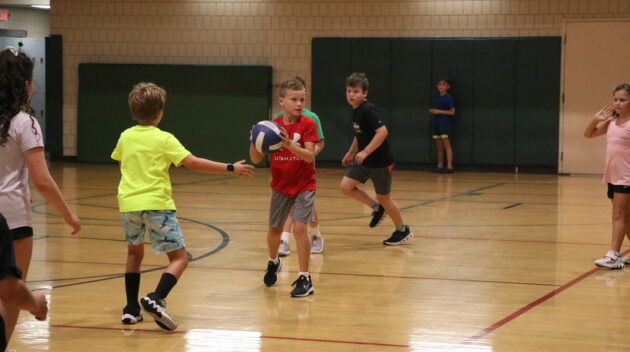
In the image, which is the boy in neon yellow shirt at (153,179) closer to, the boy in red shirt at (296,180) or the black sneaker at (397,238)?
the boy in red shirt at (296,180)

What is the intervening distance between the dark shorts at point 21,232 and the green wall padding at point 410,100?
1422cm

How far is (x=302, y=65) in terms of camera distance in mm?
18688

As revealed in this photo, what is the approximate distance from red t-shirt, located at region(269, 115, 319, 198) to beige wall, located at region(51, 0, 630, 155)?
1182cm

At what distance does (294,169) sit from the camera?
6613 millimetres

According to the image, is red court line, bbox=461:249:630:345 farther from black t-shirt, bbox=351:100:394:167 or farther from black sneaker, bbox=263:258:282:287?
black t-shirt, bbox=351:100:394:167

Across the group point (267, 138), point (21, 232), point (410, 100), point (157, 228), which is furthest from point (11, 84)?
point (410, 100)

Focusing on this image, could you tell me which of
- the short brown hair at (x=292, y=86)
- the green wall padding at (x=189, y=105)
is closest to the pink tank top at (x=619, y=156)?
the short brown hair at (x=292, y=86)

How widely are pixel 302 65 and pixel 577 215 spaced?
8564 mm

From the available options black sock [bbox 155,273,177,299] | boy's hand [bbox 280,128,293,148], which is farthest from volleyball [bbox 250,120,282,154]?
black sock [bbox 155,273,177,299]

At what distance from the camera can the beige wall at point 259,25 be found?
17641mm

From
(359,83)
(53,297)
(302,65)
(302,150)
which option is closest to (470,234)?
(359,83)

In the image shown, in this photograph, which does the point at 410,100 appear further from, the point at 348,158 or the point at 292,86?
the point at 292,86

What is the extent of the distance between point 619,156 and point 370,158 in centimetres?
234

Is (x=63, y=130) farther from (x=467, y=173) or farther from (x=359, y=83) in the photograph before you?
(x=359, y=83)
